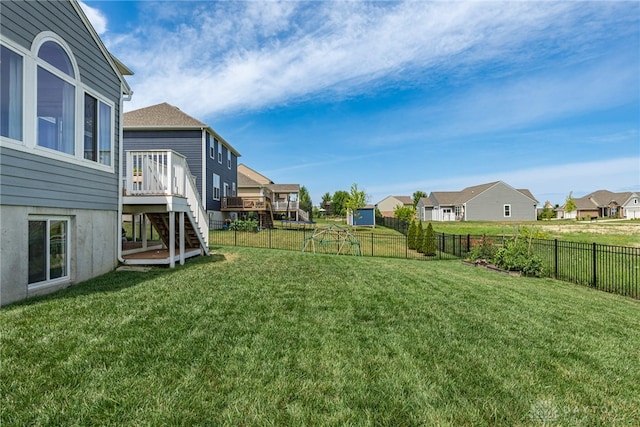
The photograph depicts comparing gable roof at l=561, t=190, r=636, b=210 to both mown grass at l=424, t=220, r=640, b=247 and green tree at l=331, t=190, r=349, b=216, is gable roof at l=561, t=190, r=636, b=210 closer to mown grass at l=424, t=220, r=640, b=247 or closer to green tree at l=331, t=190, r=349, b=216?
mown grass at l=424, t=220, r=640, b=247

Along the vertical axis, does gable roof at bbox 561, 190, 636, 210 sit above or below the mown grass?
above

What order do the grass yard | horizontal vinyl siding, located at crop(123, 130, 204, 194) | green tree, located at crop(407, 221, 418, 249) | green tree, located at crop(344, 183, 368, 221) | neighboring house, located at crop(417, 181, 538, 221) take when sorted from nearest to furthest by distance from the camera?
the grass yard < green tree, located at crop(407, 221, 418, 249) < horizontal vinyl siding, located at crop(123, 130, 204, 194) < green tree, located at crop(344, 183, 368, 221) < neighboring house, located at crop(417, 181, 538, 221)

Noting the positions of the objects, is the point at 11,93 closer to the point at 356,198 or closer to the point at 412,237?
the point at 412,237

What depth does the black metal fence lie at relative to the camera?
9.25 meters

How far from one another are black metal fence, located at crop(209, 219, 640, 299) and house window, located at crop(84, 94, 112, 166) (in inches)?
347

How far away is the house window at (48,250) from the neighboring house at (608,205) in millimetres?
77785

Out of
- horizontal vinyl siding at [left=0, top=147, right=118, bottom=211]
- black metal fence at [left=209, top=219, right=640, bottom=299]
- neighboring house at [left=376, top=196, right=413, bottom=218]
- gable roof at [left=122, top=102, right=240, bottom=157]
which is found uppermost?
gable roof at [left=122, top=102, right=240, bottom=157]

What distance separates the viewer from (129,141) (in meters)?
21.4

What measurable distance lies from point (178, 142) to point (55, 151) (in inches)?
687

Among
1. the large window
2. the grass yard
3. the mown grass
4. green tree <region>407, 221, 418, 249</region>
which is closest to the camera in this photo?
the grass yard

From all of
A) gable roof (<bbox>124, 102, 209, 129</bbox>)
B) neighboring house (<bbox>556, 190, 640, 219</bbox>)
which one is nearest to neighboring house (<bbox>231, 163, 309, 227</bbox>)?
gable roof (<bbox>124, 102, 209, 129</bbox>)

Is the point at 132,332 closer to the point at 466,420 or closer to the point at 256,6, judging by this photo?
the point at 466,420

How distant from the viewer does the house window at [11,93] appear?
4.68m

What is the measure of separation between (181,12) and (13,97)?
18.7 feet
